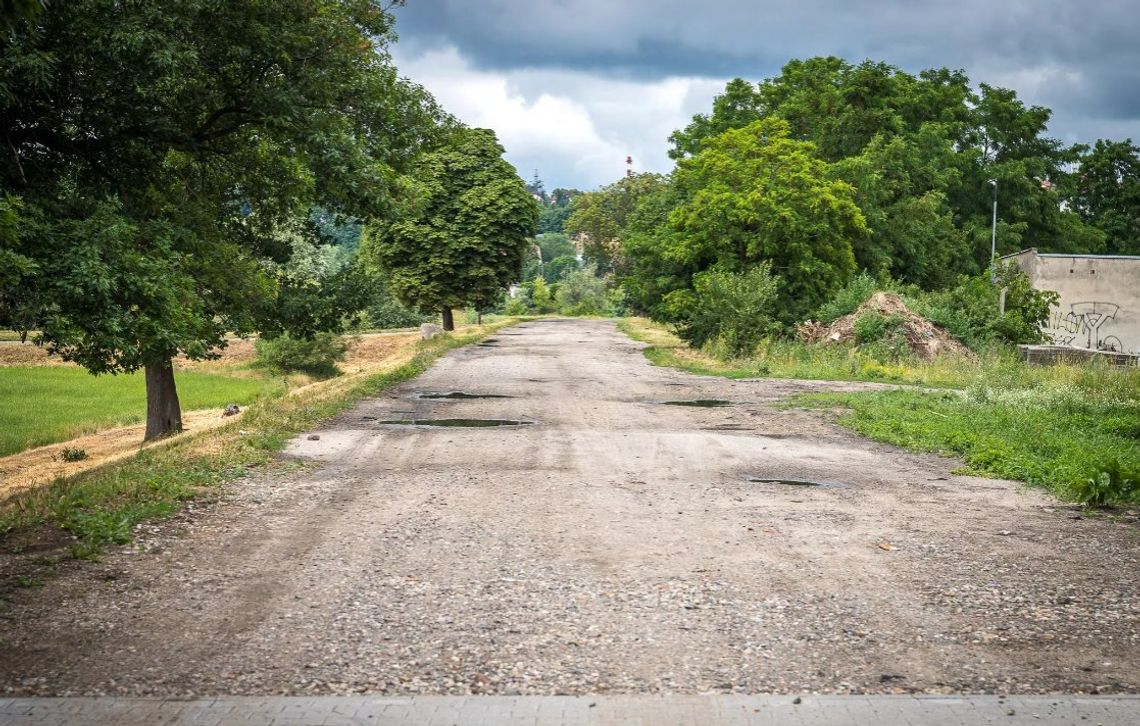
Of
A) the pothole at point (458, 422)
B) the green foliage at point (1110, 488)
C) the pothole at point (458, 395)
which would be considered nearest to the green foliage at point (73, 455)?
the pothole at point (458, 395)

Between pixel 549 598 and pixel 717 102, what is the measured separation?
49262mm

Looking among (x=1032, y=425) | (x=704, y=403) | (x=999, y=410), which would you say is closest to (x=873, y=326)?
(x=704, y=403)

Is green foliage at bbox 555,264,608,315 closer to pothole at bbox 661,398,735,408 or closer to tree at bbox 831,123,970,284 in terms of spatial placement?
tree at bbox 831,123,970,284

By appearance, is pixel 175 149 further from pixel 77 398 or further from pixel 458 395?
pixel 77 398

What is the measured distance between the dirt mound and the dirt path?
54.3ft

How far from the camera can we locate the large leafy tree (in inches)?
410

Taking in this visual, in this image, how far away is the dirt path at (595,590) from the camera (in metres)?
4.74

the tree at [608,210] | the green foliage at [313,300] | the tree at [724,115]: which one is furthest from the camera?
the tree at [608,210]

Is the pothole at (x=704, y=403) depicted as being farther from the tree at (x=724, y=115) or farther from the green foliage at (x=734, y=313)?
the tree at (x=724, y=115)

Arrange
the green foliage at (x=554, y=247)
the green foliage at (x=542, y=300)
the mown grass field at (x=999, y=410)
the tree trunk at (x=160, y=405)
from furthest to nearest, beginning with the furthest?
1. the green foliage at (x=554, y=247)
2. the green foliage at (x=542, y=300)
3. the tree trunk at (x=160, y=405)
4. the mown grass field at (x=999, y=410)

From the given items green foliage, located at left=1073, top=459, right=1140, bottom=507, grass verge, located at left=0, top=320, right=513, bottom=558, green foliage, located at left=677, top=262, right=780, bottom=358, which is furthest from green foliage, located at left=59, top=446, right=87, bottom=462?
green foliage, located at left=1073, top=459, right=1140, bottom=507

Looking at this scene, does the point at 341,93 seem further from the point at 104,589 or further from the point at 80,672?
the point at 80,672

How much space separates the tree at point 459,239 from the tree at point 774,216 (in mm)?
10600

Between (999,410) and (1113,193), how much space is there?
63079 mm
